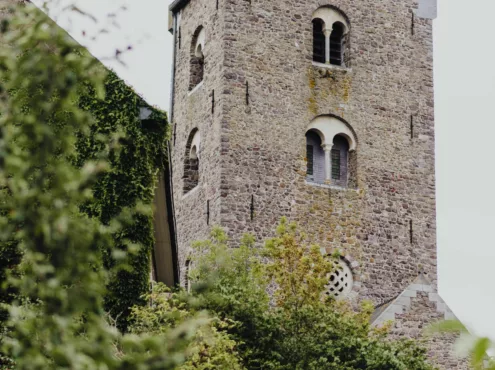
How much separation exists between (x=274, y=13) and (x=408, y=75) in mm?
3701

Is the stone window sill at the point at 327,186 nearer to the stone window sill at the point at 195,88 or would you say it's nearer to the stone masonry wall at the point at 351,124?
the stone masonry wall at the point at 351,124

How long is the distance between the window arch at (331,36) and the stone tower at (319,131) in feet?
0.10

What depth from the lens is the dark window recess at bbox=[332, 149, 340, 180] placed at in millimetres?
28375

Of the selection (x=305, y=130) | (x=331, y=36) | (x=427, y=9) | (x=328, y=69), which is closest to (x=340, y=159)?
(x=305, y=130)

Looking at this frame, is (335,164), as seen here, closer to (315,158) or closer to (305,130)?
(315,158)

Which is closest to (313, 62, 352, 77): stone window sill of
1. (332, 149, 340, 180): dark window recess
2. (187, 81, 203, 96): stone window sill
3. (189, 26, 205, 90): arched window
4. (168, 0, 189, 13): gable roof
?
(332, 149, 340, 180): dark window recess

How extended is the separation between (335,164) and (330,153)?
278mm

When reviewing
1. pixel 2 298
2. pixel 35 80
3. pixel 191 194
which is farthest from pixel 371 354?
pixel 35 80

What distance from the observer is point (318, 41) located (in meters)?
29.3

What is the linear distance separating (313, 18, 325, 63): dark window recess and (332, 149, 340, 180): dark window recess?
2.19 m

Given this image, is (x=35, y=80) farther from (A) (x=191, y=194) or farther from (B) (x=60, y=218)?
(A) (x=191, y=194)

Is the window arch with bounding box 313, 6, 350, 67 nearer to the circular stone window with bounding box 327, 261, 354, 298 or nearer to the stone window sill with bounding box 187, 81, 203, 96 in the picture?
the stone window sill with bounding box 187, 81, 203, 96

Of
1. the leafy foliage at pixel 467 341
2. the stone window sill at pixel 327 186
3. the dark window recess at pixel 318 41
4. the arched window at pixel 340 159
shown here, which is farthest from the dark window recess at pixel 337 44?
the leafy foliage at pixel 467 341

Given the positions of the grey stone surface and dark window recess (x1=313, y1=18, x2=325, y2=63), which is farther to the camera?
the grey stone surface
